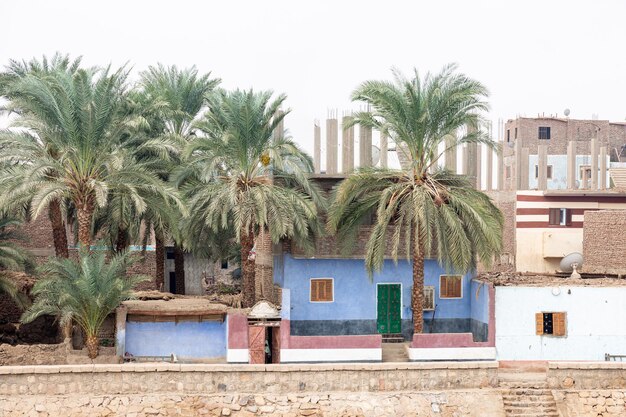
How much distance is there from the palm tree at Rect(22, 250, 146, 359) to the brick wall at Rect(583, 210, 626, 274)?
1959 cm

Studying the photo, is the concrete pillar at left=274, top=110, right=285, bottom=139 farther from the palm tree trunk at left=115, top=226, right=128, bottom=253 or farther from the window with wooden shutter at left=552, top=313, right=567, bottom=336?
the window with wooden shutter at left=552, top=313, right=567, bottom=336

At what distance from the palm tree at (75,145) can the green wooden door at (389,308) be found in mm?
8294

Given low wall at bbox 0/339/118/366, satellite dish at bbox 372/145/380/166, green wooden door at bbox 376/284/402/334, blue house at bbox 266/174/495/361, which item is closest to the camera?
low wall at bbox 0/339/118/366

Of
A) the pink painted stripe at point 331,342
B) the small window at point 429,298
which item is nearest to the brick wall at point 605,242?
the small window at point 429,298

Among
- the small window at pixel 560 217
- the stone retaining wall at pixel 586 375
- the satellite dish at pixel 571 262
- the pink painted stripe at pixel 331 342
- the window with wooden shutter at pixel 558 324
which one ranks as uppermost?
the small window at pixel 560 217

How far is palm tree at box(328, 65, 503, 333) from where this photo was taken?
1075 inches

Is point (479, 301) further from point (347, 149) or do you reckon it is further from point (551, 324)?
point (347, 149)

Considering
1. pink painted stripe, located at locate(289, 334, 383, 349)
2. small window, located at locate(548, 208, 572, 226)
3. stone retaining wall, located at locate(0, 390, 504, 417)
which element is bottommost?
stone retaining wall, located at locate(0, 390, 504, 417)

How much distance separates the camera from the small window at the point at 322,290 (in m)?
30.1

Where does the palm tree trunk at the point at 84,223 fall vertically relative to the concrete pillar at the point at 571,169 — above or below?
below

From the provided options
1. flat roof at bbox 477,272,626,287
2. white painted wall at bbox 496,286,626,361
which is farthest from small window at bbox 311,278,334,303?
white painted wall at bbox 496,286,626,361

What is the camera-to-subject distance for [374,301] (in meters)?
30.3

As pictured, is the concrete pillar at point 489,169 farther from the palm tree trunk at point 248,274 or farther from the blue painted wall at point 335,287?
the palm tree trunk at point 248,274

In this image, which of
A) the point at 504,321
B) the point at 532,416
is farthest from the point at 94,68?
the point at 532,416
